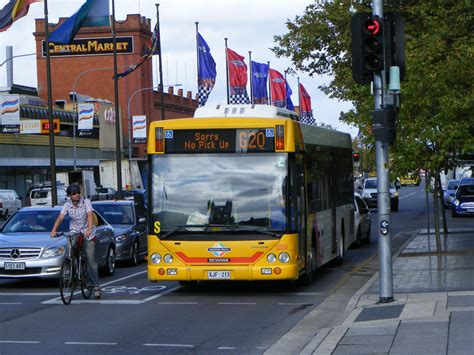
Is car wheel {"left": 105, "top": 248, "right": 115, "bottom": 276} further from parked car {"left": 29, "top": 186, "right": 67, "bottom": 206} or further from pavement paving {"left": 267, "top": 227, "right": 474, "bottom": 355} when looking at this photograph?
parked car {"left": 29, "top": 186, "right": 67, "bottom": 206}

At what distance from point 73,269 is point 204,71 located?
25.3m

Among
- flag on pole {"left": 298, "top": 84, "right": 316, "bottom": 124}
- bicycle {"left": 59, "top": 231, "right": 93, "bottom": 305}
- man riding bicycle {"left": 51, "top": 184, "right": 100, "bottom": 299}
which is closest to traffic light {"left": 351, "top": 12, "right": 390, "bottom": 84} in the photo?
man riding bicycle {"left": 51, "top": 184, "right": 100, "bottom": 299}

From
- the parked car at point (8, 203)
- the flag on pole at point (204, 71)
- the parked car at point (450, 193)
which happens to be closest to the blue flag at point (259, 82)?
the flag on pole at point (204, 71)

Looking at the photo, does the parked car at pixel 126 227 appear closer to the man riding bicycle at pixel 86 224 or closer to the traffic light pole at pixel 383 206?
the man riding bicycle at pixel 86 224

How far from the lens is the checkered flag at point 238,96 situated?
43.5m

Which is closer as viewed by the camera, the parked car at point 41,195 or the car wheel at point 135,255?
the car wheel at point 135,255

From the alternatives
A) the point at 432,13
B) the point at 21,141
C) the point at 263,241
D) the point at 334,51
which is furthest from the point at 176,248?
the point at 21,141

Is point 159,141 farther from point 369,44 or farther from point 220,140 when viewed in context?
point 369,44

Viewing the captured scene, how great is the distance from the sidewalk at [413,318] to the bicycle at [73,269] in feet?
13.9

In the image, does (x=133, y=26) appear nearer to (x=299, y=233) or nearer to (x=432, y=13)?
(x=432, y=13)

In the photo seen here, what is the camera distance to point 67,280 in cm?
1625

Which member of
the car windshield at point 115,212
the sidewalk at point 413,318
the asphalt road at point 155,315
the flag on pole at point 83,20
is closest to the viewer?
the sidewalk at point 413,318

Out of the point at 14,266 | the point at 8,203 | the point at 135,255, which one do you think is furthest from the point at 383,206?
the point at 8,203

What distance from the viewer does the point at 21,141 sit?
272ft
